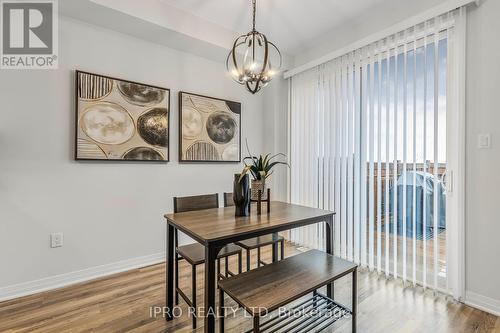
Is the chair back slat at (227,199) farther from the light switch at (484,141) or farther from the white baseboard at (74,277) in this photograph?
the light switch at (484,141)

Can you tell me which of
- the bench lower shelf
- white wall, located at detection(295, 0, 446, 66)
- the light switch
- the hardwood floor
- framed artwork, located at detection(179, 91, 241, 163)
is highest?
white wall, located at detection(295, 0, 446, 66)

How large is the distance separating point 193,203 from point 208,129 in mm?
1387

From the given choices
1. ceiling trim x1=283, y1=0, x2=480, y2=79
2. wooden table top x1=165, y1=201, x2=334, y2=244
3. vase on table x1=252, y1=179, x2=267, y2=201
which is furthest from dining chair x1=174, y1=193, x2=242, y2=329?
ceiling trim x1=283, y1=0, x2=480, y2=79

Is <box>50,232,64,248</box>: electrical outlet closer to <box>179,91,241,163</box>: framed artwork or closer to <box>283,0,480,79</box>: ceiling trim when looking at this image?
<box>179,91,241,163</box>: framed artwork

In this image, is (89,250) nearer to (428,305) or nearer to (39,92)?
(39,92)

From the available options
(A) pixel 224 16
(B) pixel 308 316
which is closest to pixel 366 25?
(A) pixel 224 16

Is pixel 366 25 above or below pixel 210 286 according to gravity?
above

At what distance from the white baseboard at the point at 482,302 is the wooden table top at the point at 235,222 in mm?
1303

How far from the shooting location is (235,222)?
69.5 inches

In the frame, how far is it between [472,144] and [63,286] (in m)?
3.79

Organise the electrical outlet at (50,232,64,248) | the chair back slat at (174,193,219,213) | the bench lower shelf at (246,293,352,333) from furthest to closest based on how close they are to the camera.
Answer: the electrical outlet at (50,232,64,248), the chair back slat at (174,193,219,213), the bench lower shelf at (246,293,352,333)

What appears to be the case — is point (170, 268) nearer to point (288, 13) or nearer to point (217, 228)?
point (217, 228)

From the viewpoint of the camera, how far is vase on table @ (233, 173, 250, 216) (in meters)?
1.92

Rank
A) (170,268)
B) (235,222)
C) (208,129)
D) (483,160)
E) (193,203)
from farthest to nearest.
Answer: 1. (208,129)
2. (193,203)
3. (483,160)
4. (170,268)
5. (235,222)
